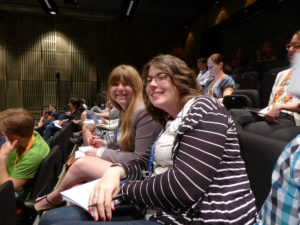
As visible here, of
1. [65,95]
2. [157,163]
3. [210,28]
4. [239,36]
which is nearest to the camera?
[157,163]

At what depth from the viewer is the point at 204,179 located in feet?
3.02

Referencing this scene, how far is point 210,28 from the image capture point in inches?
324

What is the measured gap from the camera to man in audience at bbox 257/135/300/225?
0.47 metres

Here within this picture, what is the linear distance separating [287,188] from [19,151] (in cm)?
204

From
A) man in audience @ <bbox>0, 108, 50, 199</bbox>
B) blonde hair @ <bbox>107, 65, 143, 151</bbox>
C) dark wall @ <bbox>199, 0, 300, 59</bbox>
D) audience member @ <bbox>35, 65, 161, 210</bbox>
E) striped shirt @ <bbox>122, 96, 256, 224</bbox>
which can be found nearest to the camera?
striped shirt @ <bbox>122, 96, 256, 224</bbox>

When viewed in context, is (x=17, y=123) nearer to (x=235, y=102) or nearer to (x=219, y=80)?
(x=235, y=102)

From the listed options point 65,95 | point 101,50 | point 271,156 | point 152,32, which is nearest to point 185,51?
point 152,32

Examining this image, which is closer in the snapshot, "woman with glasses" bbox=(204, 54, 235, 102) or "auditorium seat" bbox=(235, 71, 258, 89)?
"woman with glasses" bbox=(204, 54, 235, 102)

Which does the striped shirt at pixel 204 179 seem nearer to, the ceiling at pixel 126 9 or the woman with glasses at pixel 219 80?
the woman with glasses at pixel 219 80

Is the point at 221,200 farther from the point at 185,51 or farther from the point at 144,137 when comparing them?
the point at 185,51

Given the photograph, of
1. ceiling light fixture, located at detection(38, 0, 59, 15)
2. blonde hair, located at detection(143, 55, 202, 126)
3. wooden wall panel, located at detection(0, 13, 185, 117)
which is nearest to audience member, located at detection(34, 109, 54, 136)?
wooden wall panel, located at detection(0, 13, 185, 117)

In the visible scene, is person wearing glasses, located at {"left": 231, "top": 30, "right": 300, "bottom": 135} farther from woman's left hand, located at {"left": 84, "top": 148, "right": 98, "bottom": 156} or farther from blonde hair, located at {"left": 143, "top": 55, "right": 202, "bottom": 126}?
woman's left hand, located at {"left": 84, "top": 148, "right": 98, "bottom": 156}

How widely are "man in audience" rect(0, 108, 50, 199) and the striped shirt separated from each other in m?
1.25

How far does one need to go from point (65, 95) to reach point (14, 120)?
859 centimetres
